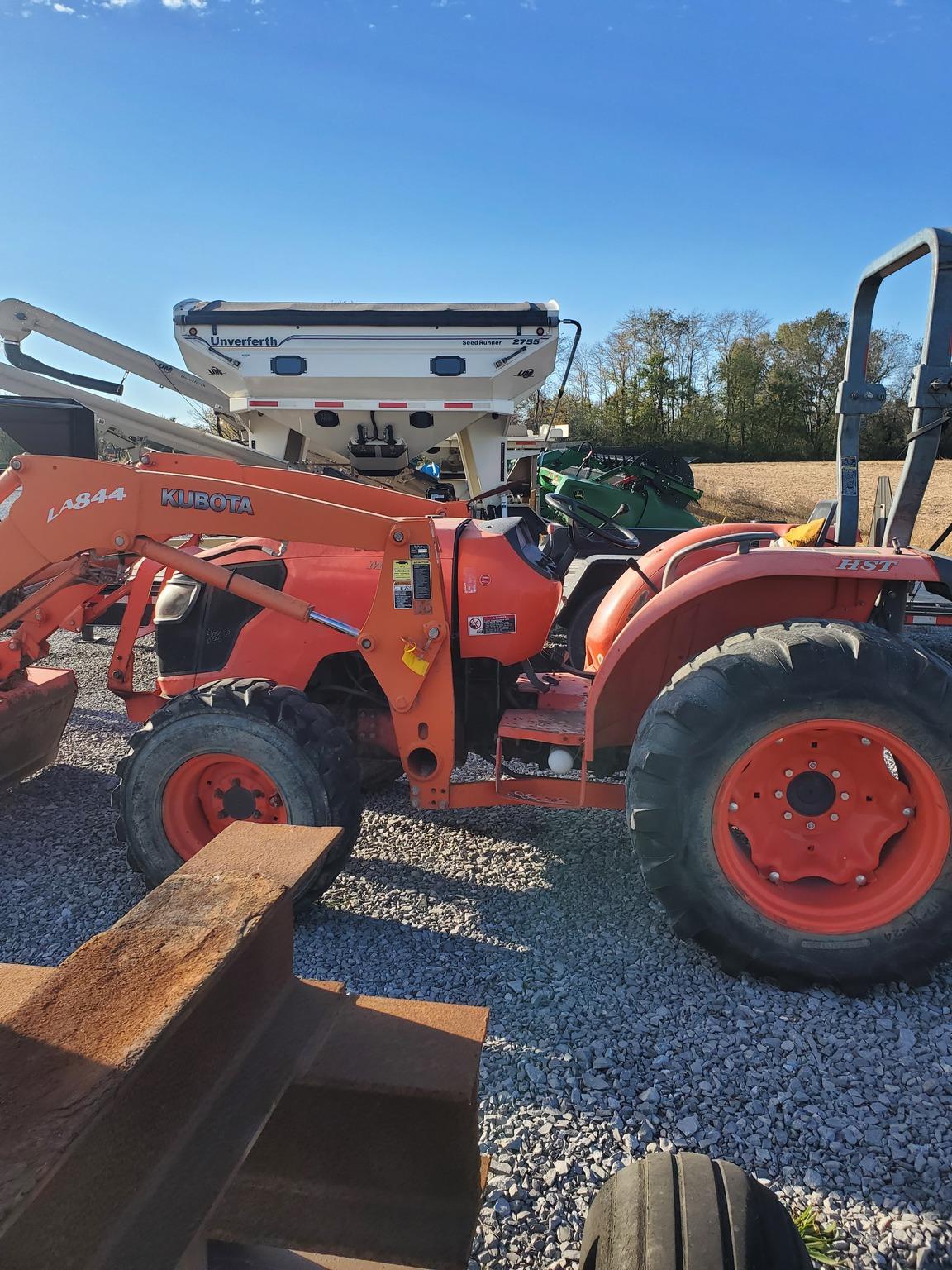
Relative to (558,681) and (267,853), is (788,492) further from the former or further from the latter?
(267,853)

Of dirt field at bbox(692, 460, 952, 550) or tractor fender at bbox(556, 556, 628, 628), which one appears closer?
tractor fender at bbox(556, 556, 628, 628)

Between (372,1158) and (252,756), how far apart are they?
172cm

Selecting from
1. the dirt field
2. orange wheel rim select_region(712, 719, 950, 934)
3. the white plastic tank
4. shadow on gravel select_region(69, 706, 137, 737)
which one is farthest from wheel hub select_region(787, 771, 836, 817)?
the dirt field

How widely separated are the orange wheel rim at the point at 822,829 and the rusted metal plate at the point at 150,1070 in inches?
62.0

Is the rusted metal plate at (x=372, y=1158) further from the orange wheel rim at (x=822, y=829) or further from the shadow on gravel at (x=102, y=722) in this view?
the shadow on gravel at (x=102, y=722)

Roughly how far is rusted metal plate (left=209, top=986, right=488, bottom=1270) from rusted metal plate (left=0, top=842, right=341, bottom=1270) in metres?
0.11

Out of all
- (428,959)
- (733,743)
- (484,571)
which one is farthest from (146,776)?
(733,743)

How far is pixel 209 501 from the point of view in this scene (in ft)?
9.58

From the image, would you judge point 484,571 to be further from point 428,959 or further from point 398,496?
point 428,959

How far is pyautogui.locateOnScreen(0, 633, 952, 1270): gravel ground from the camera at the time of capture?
1.76 metres

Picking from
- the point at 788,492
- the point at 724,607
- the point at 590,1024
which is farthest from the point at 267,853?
the point at 788,492

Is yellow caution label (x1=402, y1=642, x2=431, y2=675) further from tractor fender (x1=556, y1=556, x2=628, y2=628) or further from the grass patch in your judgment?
tractor fender (x1=556, y1=556, x2=628, y2=628)

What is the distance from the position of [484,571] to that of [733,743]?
1.13m

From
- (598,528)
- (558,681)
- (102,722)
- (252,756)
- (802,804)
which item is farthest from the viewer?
(102,722)
